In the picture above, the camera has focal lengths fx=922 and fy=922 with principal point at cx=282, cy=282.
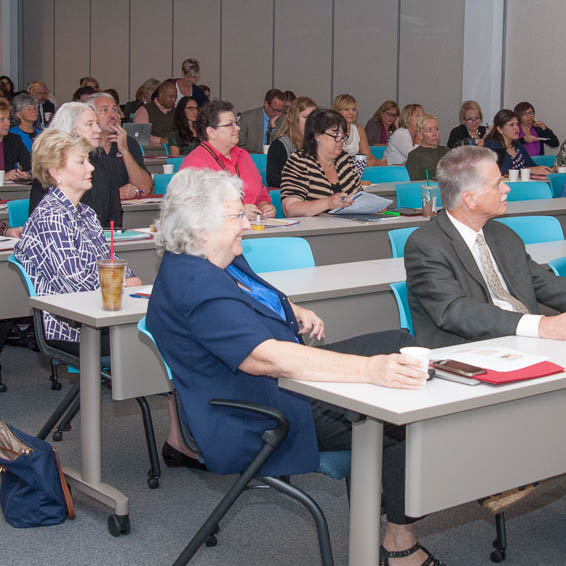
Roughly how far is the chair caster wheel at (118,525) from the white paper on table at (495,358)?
1.25 m

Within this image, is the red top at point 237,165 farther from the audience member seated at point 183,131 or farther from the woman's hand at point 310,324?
the audience member seated at point 183,131

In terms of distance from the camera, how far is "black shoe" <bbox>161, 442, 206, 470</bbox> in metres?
3.59

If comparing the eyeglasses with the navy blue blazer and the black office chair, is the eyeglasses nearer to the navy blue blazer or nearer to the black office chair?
the black office chair

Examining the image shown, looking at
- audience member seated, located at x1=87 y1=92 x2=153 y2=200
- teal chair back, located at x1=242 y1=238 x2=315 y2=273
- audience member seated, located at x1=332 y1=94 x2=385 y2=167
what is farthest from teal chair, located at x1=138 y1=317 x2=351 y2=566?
audience member seated, located at x1=332 y1=94 x2=385 y2=167

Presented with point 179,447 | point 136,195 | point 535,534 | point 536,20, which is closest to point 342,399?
point 535,534

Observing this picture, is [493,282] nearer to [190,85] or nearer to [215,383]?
[215,383]

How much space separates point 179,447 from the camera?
3.62 metres

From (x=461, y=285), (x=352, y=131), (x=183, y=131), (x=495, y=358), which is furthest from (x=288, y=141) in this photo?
(x=495, y=358)

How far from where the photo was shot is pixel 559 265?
378 cm

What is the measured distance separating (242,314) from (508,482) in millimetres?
768

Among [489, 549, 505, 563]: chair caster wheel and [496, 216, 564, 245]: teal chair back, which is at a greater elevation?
[496, 216, 564, 245]: teal chair back

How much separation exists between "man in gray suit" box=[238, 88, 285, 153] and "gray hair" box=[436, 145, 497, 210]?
645 cm

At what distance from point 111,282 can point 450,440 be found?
130cm

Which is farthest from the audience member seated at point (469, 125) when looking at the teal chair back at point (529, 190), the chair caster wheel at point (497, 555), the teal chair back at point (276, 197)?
the chair caster wheel at point (497, 555)
